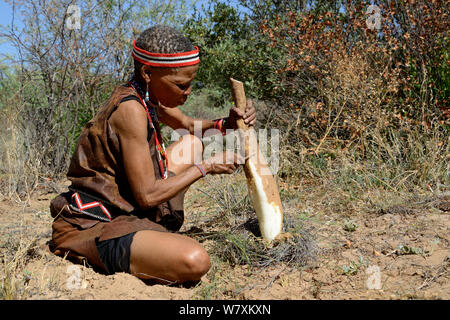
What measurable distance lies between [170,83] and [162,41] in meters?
0.21

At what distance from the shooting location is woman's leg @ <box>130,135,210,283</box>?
85.4 inches

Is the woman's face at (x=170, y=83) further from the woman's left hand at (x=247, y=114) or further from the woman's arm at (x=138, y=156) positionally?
the woman's left hand at (x=247, y=114)

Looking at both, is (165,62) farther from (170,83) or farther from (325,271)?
(325,271)

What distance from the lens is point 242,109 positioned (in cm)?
264

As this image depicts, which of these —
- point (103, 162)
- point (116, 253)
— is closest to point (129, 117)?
point (103, 162)

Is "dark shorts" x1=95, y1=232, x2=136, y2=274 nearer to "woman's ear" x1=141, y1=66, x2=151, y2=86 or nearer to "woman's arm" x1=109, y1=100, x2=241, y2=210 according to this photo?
"woman's arm" x1=109, y1=100, x2=241, y2=210

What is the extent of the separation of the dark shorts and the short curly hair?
92cm

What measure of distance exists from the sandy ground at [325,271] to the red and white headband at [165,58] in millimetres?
1098

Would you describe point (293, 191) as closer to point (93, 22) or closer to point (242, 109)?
point (242, 109)

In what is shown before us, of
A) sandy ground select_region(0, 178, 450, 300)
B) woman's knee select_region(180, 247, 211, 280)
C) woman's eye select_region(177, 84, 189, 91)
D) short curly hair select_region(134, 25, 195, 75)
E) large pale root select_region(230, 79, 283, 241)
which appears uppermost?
short curly hair select_region(134, 25, 195, 75)

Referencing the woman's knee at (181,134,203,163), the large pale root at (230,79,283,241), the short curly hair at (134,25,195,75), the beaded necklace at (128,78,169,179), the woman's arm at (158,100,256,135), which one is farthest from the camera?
the woman's knee at (181,134,203,163)

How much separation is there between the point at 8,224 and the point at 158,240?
179 cm

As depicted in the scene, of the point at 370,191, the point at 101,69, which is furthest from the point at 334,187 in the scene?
the point at 101,69

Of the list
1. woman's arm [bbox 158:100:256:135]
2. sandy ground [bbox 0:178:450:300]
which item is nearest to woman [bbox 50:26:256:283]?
sandy ground [bbox 0:178:450:300]
